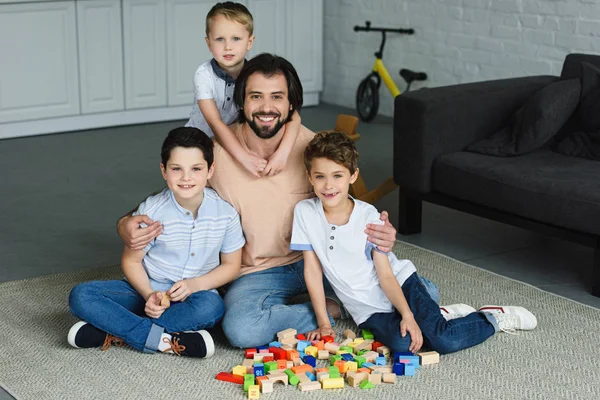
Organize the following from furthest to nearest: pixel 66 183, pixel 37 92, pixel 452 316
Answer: pixel 37 92 → pixel 66 183 → pixel 452 316

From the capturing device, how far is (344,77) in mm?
6719

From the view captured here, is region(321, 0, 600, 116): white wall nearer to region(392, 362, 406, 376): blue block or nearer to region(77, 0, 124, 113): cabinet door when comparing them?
region(77, 0, 124, 113): cabinet door

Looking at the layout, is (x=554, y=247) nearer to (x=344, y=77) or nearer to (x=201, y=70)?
(x=201, y=70)

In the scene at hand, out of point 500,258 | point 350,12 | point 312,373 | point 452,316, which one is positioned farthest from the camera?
point 350,12

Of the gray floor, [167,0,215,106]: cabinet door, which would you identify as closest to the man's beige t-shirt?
the gray floor

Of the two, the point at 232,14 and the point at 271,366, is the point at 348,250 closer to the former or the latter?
the point at 271,366

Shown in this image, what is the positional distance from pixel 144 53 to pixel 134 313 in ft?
11.5

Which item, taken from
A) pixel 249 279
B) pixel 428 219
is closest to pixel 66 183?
pixel 428 219

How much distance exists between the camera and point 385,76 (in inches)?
240

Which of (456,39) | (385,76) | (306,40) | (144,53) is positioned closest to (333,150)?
(456,39)

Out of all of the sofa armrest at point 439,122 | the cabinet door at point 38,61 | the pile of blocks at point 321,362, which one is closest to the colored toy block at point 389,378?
the pile of blocks at point 321,362

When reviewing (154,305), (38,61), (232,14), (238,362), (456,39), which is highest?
(232,14)

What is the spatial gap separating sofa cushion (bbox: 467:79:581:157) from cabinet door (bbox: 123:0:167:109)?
285 cm

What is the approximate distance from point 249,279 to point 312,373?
0.45m
